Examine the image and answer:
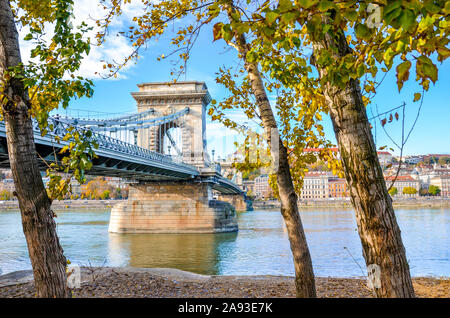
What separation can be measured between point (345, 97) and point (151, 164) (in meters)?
19.2

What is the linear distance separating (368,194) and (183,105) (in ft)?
113

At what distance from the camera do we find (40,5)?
4031mm

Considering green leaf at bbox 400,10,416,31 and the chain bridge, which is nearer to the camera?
green leaf at bbox 400,10,416,31

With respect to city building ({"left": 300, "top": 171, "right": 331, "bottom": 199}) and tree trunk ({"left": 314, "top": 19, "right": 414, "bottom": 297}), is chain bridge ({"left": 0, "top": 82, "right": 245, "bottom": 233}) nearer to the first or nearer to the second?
tree trunk ({"left": 314, "top": 19, "right": 414, "bottom": 297})

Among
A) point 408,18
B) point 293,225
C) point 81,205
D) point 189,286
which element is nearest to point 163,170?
point 189,286

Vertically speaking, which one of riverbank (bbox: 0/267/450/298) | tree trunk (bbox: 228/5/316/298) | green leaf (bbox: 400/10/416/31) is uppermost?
green leaf (bbox: 400/10/416/31)

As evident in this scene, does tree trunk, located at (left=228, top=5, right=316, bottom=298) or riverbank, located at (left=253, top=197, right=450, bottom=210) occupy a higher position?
tree trunk, located at (left=228, top=5, right=316, bottom=298)

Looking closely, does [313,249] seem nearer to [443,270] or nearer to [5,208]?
[443,270]

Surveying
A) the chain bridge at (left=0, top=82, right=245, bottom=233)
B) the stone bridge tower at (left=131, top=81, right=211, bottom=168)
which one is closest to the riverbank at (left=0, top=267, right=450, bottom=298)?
the chain bridge at (left=0, top=82, right=245, bottom=233)

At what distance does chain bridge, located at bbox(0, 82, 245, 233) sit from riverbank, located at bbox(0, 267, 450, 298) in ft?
29.0

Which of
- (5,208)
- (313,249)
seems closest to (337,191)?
(5,208)

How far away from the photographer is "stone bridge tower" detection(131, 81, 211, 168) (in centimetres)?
3488

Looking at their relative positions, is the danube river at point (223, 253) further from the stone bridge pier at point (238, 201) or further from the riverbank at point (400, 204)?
the riverbank at point (400, 204)
